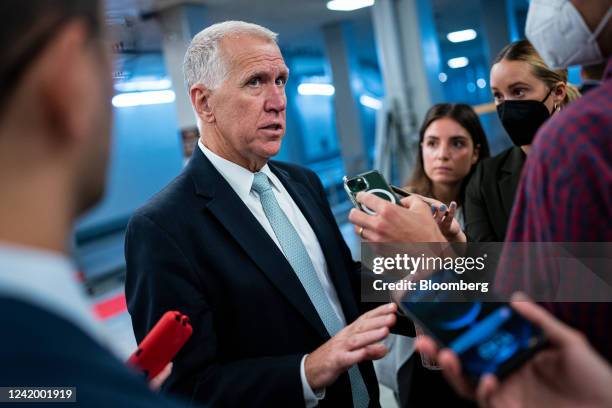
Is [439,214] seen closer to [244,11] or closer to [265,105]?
[265,105]

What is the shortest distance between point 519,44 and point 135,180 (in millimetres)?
12856

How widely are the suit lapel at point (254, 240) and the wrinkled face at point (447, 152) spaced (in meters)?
1.71

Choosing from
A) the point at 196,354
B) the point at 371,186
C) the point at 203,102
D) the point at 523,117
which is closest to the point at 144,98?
the point at 203,102

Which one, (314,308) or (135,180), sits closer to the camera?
(314,308)

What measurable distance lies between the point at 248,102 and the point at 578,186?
136 cm

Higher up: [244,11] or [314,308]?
[244,11]

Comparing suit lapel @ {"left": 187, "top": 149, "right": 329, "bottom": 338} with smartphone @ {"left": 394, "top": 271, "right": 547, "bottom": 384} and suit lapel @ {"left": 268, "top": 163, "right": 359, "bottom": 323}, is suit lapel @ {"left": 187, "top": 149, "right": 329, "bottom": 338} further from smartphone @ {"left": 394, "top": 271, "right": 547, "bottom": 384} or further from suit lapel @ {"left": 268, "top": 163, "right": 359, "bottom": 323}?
smartphone @ {"left": 394, "top": 271, "right": 547, "bottom": 384}

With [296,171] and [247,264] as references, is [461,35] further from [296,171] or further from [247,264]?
[247,264]

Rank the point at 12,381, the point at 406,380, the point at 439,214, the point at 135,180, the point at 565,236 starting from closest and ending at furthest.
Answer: the point at 12,381, the point at 565,236, the point at 439,214, the point at 406,380, the point at 135,180

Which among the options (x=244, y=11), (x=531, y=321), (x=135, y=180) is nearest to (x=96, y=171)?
(x=531, y=321)

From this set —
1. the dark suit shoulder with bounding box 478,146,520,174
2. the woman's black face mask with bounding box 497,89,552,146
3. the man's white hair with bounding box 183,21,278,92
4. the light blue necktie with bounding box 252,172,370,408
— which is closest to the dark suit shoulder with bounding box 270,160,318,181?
the light blue necktie with bounding box 252,172,370,408

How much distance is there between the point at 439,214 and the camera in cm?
174

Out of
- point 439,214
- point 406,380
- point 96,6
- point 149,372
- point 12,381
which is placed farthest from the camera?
point 406,380

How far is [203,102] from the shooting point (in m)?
2.11
